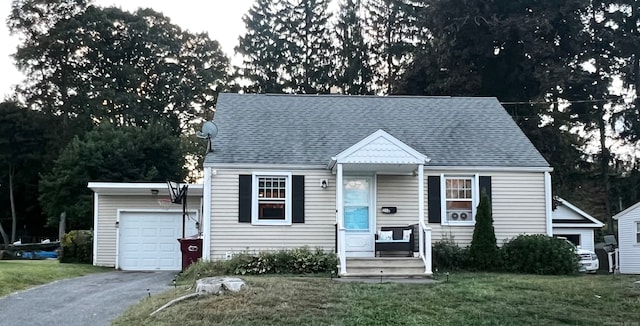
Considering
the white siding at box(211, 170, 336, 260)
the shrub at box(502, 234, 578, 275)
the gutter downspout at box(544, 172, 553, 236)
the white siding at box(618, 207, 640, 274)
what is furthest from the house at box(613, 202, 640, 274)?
the white siding at box(211, 170, 336, 260)

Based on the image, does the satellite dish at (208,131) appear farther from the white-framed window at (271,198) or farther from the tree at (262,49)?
the tree at (262,49)

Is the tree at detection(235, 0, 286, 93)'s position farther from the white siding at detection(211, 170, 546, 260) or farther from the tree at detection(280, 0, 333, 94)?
the white siding at detection(211, 170, 546, 260)

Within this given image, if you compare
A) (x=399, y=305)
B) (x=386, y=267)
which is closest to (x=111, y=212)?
(x=386, y=267)

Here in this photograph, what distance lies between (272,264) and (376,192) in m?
3.39

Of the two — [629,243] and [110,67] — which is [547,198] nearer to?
[629,243]

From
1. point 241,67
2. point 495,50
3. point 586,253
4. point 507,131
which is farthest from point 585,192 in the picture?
point 507,131

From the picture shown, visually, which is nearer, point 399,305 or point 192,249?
point 399,305

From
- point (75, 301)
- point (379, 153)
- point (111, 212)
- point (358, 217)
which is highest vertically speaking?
point (379, 153)

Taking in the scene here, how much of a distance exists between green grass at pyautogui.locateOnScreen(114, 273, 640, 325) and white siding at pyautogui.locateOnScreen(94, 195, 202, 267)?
9.12 m

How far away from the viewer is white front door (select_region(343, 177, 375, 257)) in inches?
646

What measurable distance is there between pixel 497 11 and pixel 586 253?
13164 millimetres

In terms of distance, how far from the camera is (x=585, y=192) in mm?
44656

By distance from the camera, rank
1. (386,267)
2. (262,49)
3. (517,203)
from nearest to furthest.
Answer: (386,267) < (517,203) < (262,49)

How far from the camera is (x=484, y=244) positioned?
1597 centimetres
